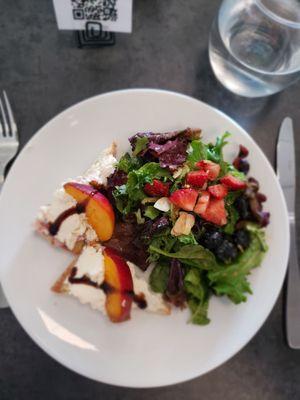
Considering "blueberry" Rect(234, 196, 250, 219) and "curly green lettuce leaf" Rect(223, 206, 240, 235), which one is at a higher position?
"blueberry" Rect(234, 196, 250, 219)

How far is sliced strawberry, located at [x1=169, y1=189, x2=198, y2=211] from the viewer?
106 centimetres

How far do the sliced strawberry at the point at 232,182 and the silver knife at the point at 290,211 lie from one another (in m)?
0.30

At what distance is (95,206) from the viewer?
3.75 ft

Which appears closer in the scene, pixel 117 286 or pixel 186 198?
pixel 186 198

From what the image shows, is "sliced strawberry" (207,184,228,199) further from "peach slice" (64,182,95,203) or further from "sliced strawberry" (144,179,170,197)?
"peach slice" (64,182,95,203)

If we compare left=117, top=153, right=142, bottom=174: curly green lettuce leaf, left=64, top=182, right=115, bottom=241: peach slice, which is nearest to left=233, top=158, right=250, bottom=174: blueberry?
left=117, top=153, right=142, bottom=174: curly green lettuce leaf

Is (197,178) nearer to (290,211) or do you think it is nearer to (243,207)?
(243,207)

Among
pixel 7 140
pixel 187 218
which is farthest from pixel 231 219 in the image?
pixel 7 140

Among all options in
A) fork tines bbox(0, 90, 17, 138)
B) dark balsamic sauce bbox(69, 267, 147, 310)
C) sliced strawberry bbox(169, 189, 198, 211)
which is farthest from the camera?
fork tines bbox(0, 90, 17, 138)

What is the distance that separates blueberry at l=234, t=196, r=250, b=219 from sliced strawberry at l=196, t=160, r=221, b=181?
0.11 meters

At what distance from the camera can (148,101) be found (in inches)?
48.9

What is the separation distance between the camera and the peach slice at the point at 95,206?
114cm

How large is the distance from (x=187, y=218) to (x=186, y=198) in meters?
0.06

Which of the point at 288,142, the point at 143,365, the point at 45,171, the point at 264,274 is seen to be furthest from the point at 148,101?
the point at 143,365
